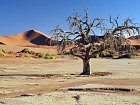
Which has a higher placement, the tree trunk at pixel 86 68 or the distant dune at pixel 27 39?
the distant dune at pixel 27 39

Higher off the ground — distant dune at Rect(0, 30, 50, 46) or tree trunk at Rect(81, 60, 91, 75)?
distant dune at Rect(0, 30, 50, 46)

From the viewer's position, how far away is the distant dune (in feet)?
373

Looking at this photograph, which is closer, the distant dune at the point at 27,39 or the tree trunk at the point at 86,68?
the tree trunk at the point at 86,68

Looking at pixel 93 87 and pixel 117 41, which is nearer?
pixel 93 87

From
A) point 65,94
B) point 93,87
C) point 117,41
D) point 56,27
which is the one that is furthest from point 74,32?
point 65,94

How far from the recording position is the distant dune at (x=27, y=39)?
11359 cm

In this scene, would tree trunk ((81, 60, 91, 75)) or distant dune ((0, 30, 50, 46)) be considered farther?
distant dune ((0, 30, 50, 46))

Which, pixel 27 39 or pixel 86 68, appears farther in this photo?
pixel 27 39

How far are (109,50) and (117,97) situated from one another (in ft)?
47.4

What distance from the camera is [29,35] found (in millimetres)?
124188

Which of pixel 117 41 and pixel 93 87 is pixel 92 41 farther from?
pixel 93 87

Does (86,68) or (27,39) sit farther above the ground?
(27,39)

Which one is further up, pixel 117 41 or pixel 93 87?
pixel 117 41

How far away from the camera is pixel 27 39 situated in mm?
121062
